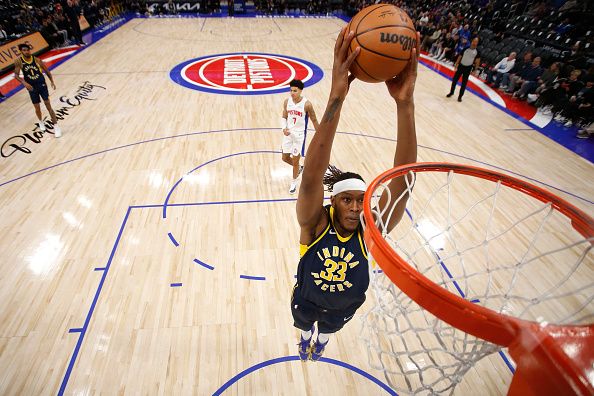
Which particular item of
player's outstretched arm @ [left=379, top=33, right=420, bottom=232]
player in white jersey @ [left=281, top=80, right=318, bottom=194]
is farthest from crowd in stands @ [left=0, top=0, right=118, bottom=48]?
player's outstretched arm @ [left=379, top=33, right=420, bottom=232]

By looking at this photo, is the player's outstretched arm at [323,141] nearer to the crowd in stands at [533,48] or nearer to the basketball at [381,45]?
the basketball at [381,45]

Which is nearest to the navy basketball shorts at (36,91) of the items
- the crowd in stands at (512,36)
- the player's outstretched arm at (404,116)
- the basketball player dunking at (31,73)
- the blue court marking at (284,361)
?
the basketball player dunking at (31,73)

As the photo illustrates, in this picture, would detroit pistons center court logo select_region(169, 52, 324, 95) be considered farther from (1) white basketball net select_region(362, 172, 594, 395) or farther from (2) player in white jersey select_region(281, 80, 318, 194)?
(1) white basketball net select_region(362, 172, 594, 395)

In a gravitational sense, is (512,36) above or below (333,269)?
below

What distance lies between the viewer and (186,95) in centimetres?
912

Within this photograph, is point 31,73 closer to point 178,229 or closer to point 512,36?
point 178,229

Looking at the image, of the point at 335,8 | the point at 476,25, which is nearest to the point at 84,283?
the point at 476,25

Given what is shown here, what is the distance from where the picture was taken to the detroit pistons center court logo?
970cm

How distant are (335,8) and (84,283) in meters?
23.4

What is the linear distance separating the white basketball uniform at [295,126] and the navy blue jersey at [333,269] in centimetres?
314

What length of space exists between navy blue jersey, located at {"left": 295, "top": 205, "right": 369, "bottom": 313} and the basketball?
2.89 ft

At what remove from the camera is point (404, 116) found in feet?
5.61

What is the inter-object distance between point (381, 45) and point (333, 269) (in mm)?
1322

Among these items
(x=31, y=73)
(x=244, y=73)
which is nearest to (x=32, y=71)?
(x=31, y=73)
